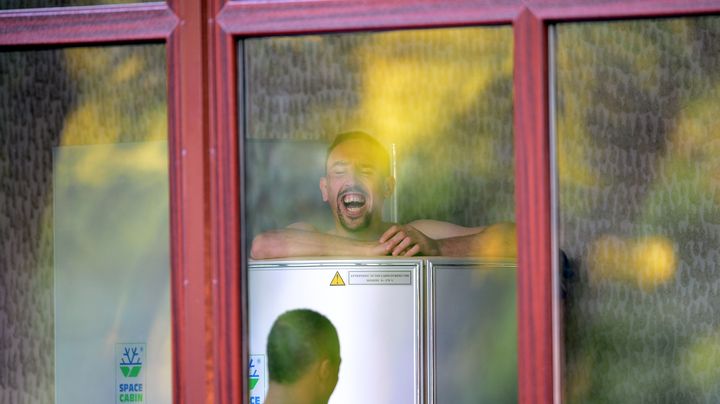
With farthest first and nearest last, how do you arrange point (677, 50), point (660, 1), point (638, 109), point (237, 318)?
point (638, 109)
point (677, 50)
point (237, 318)
point (660, 1)

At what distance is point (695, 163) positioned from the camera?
2.25 m

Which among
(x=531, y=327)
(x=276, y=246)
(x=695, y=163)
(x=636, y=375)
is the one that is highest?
(x=695, y=163)

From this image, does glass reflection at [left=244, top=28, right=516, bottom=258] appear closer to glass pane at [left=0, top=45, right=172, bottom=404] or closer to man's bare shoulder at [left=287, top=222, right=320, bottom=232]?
man's bare shoulder at [left=287, top=222, right=320, bottom=232]

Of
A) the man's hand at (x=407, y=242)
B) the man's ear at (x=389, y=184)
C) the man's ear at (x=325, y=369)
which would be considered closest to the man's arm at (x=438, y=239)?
the man's hand at (x=407, y=242)

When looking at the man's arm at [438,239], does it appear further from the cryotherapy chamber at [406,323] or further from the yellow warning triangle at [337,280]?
the yellow warning triangle at [337,280]

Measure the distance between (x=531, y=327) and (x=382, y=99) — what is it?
84cm

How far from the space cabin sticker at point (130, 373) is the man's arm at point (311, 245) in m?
0.36

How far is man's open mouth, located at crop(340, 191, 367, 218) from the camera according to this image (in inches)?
98.5

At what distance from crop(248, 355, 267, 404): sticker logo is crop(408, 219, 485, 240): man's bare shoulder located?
548 millimetres

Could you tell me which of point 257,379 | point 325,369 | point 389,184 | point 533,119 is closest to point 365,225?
point 389,184

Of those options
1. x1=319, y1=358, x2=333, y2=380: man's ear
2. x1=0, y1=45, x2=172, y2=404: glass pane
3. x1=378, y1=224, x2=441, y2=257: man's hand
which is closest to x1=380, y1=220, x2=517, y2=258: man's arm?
x1=378, y1=224, x2=441, y2=257: man's hand

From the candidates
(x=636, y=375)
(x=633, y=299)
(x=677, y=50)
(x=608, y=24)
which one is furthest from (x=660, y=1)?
(x=636, y=375)

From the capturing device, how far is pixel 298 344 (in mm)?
2510

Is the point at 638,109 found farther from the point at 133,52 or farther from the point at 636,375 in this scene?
the point at 133,52
